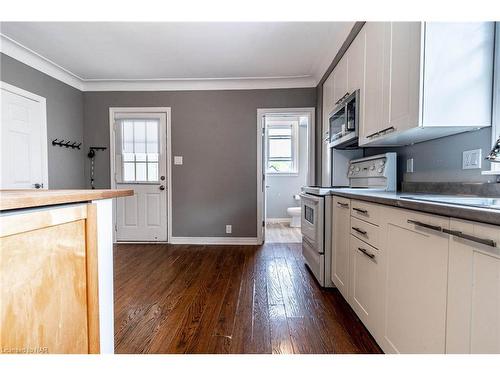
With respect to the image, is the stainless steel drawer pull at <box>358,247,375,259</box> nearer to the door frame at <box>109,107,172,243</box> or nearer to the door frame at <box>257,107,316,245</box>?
the door frame at <box>257,107,316,245</box>

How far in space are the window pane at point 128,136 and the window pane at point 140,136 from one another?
0.06 metres

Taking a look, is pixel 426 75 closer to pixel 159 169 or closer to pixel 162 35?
pixel 162 35

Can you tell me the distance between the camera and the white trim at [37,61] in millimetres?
2600

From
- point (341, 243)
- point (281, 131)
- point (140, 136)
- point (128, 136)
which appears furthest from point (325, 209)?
point (281, 131)

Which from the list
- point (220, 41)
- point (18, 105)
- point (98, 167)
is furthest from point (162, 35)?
point (98, 167)

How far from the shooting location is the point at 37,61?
292cm

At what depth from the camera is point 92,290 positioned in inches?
34.8

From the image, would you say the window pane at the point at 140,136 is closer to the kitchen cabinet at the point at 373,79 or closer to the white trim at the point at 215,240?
the white trim at the point at 215,240

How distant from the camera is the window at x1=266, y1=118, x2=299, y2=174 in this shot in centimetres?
552

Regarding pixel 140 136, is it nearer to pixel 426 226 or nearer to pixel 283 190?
pixel 283 190

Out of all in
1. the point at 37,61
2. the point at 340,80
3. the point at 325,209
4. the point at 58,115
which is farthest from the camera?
the point at 58,115

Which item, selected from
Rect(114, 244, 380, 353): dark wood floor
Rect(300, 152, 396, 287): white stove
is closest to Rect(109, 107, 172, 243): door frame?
Rect(114, 244, 380, 353): dark wood floor

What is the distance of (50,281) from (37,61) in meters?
3.43

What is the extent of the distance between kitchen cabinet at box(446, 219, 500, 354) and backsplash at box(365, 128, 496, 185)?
0.83 metres
